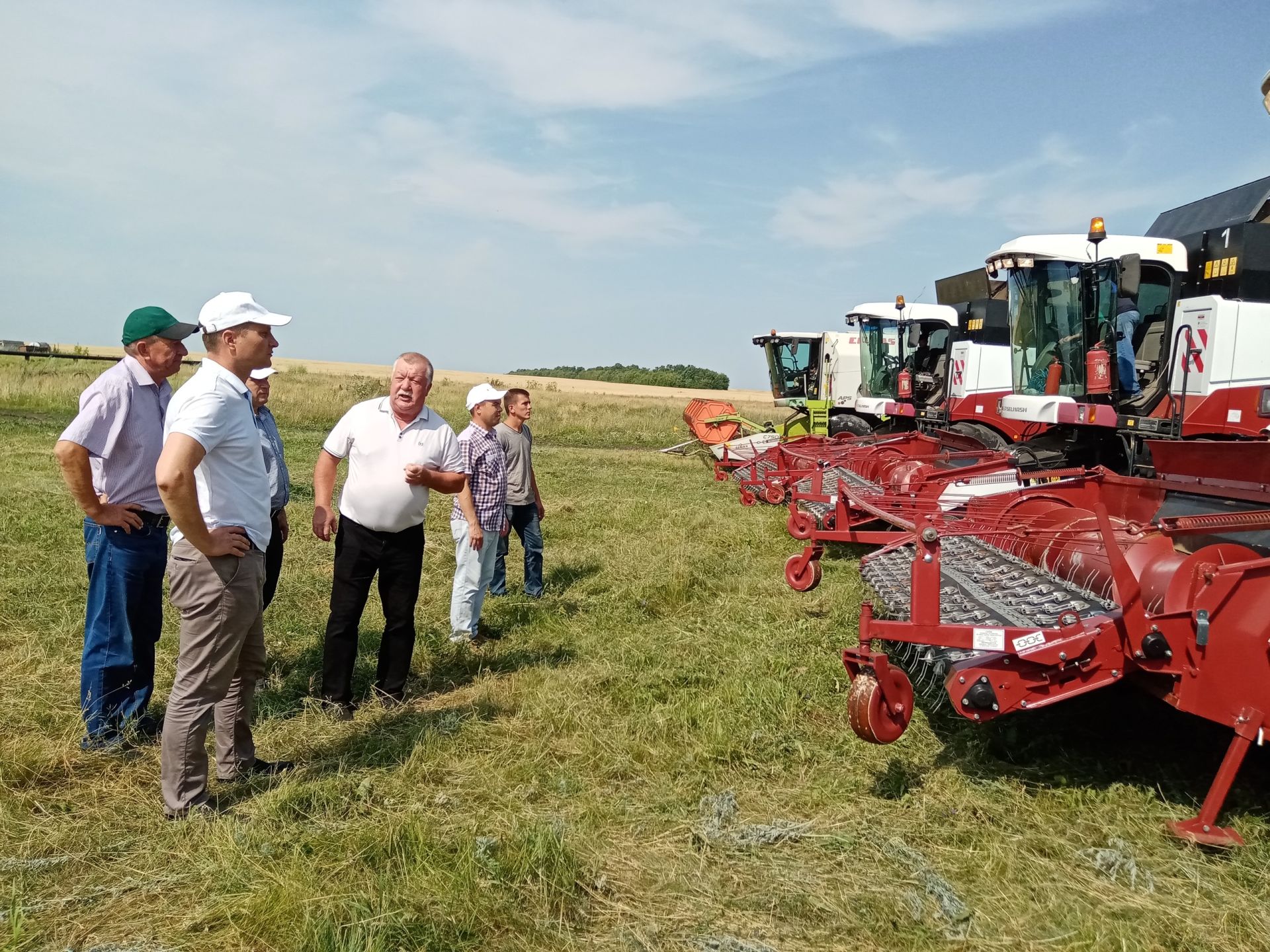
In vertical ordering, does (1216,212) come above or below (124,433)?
above

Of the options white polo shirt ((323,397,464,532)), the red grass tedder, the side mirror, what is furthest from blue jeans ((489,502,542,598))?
the side mirror

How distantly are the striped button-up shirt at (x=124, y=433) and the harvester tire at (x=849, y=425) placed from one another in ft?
43.7

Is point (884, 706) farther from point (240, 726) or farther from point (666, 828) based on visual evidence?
point (240, 726)

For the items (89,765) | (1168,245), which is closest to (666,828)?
(89,765)

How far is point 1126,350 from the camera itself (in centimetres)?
916

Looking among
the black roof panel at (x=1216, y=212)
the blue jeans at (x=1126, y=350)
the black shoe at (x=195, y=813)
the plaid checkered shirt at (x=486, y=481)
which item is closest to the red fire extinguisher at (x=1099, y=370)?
the blue jeans at (x=1126, y=350)

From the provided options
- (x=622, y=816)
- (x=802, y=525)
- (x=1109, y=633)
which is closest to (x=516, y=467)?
(x=802, y=525)

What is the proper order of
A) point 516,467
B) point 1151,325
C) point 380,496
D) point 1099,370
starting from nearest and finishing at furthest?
1. point 380,496
2. point 516,467
3. point 1099,370
4. point 1151,325

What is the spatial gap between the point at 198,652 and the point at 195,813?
1.88 ft

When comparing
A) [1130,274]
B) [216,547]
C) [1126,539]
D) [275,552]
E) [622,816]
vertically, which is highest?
[1130,274]

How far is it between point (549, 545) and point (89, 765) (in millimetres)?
5691

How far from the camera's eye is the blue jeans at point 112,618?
405 cm

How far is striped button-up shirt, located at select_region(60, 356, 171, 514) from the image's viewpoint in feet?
13.0

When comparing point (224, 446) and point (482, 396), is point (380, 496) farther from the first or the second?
point (482, 396)
